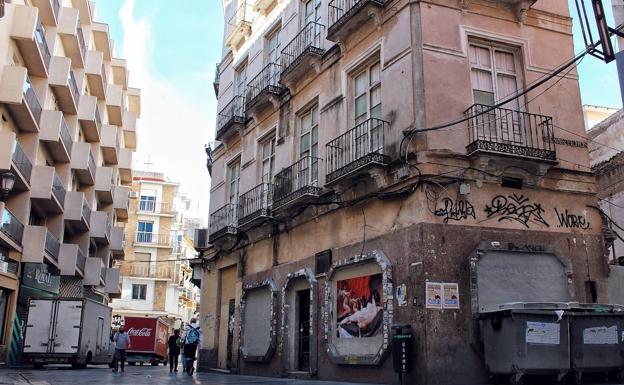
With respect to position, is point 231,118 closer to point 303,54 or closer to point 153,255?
point 303,54

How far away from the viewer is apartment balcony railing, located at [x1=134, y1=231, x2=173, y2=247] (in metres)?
64.4

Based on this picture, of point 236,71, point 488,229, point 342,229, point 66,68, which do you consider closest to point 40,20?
point 66,68

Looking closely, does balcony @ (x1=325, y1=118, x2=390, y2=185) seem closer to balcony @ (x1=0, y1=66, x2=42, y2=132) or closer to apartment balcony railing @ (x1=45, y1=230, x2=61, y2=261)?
balcony @ (x1=0, y1=66, x2=42, y2=132)

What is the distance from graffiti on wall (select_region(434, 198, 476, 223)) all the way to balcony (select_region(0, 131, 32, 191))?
57.6 ft

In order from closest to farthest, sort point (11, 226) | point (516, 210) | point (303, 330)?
point (516, 210), point (303, 330), point (11, 226)

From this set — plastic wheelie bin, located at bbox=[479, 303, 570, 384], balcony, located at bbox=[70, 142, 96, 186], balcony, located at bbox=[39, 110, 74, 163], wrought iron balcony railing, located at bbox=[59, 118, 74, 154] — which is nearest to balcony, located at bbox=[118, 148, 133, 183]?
balcony, located at bbox=[70, 142, 96, 186]

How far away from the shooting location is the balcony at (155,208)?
216 ft

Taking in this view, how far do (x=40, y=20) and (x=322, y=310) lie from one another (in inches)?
854

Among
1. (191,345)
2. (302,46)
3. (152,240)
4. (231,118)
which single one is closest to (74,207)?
(231,118)

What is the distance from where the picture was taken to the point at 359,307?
1360 cm

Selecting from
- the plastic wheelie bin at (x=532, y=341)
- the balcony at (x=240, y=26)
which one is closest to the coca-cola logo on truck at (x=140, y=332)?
the balcony at (x=240, y=26)

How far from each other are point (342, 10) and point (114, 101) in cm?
2909

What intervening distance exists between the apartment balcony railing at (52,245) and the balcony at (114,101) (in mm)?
13223

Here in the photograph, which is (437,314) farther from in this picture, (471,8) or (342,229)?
(471,8)
